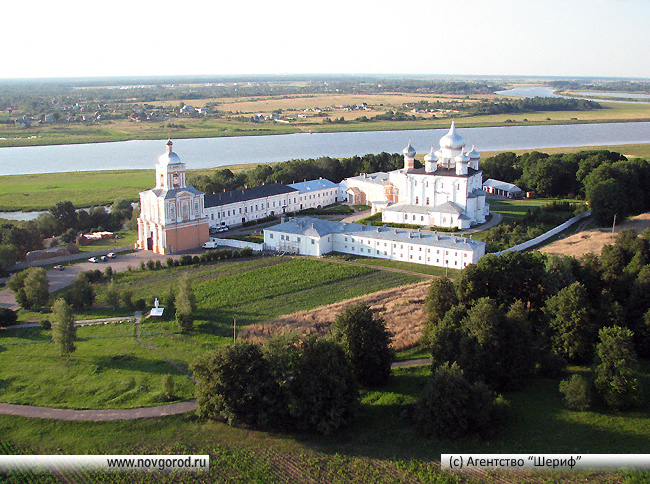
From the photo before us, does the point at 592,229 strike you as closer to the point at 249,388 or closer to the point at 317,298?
the point at 317,298

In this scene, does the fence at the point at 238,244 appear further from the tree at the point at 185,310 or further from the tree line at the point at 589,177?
the tree line at the point at 589,177

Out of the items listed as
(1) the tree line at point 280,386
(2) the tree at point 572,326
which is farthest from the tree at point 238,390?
(2) the tree at point 572,326

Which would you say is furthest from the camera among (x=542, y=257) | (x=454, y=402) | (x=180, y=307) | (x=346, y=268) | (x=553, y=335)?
(x=346, y=268)

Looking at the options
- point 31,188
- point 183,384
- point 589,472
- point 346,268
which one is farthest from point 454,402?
point 31,188

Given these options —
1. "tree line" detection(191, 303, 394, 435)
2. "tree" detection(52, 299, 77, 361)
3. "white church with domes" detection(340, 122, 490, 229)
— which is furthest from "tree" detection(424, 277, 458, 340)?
"white church with domes" detection(340, 122, 490, 229)

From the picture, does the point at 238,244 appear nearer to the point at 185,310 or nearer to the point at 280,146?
the point at 185,310

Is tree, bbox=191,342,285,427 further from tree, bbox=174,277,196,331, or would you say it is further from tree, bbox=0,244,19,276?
tree, bbox=0,244,19,276
